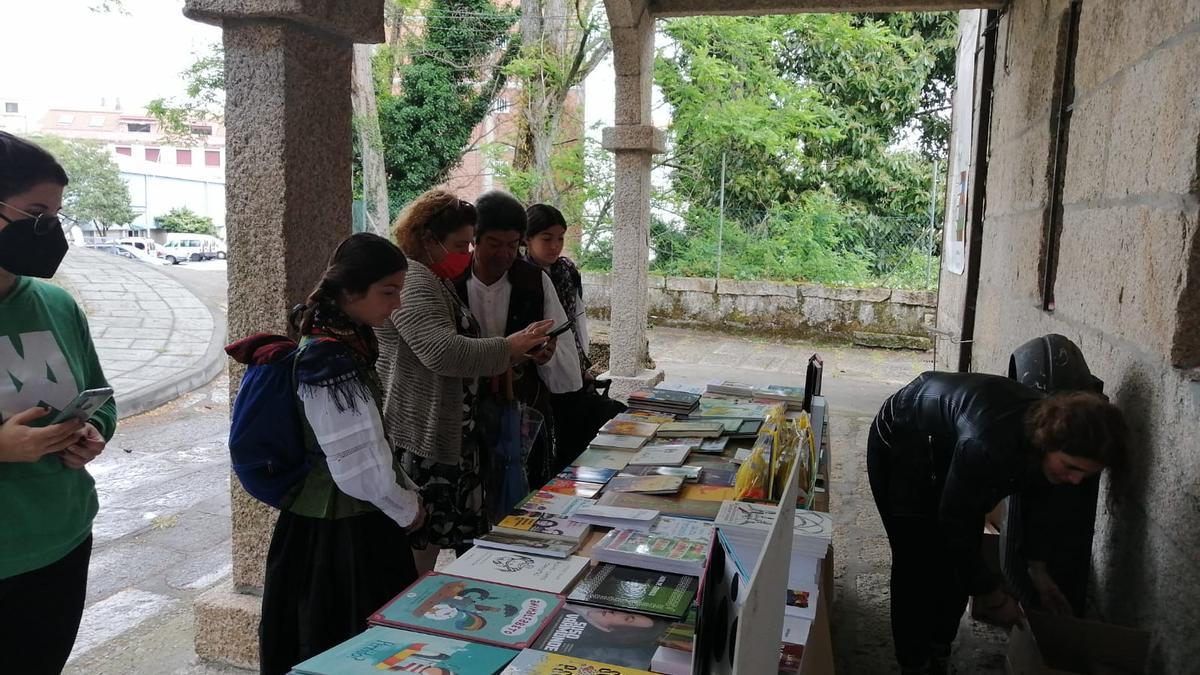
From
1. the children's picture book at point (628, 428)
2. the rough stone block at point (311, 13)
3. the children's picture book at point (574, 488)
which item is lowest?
the children's picture book at point (574, 488)

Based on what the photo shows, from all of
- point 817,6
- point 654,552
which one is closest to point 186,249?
point 817,6

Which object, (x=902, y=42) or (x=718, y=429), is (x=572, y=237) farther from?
(x=718, y=429)

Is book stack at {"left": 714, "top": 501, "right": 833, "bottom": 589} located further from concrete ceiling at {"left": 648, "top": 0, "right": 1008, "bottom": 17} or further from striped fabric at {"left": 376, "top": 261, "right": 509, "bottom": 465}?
concrete ceiling at {"left": 648, "top": 0, "right": 1008, "bottom": 17}

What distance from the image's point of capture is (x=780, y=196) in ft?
43.0

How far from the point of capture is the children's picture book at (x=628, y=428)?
123 inches

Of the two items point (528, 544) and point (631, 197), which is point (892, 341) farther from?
point (528, 544)

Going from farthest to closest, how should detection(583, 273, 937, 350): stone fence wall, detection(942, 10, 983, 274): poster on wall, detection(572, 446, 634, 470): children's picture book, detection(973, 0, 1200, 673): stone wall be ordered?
detection(583, 273, 937, 350): stone fence wall
detection(942, 10, 983, 274): poster on wall
detection(572, 446, 634, 470): children's picture book
detection(973, 0, 1200, 673): stone wall

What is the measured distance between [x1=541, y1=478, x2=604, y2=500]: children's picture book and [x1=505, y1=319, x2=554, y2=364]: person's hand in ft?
Result: 1.49

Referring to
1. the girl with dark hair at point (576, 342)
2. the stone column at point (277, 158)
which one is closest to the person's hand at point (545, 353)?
the girl with dark hair at point (576, 342)

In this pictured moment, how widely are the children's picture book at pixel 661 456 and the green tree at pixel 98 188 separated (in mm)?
20179

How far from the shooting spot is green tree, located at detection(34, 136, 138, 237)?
19.5m

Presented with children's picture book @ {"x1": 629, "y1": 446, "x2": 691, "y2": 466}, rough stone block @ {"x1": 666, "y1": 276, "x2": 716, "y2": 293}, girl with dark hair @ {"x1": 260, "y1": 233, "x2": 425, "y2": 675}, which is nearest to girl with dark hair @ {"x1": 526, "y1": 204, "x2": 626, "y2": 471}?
children's picture book @ {"x1": 629, "y1": 446, "x2": 691, "y2": 466}

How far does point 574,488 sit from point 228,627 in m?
1.35

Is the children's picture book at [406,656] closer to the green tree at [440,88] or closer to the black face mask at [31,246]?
the black face mask at [31,246]
